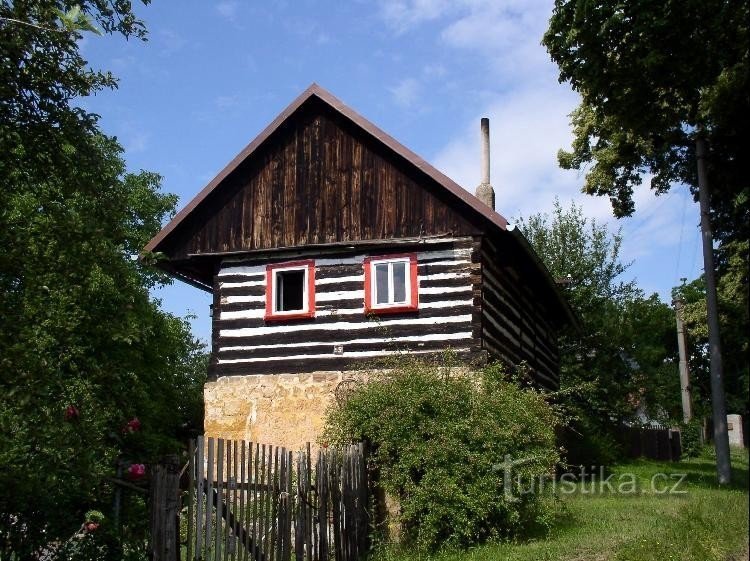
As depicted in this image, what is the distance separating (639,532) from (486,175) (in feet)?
37.3

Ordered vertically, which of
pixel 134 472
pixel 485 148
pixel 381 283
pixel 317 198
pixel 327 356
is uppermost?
pixel 485 148

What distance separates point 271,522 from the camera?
10305 mm

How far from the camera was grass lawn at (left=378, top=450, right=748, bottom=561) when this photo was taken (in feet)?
30.2

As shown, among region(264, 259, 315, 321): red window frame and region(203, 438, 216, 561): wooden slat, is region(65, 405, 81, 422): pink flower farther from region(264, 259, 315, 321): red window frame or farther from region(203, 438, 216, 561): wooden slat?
region(264, 259, 315, 321): red window frame

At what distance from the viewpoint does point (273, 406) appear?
680 inches

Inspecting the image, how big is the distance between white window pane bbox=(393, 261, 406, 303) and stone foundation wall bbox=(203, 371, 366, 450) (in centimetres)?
175

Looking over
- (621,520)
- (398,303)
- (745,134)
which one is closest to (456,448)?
(621,520)

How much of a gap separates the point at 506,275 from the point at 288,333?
16.9 ft

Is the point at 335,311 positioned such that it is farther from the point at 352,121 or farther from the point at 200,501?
the point at 200,501

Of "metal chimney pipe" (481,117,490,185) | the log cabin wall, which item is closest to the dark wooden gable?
the log cabin wall

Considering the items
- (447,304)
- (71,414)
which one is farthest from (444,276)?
(71,414)

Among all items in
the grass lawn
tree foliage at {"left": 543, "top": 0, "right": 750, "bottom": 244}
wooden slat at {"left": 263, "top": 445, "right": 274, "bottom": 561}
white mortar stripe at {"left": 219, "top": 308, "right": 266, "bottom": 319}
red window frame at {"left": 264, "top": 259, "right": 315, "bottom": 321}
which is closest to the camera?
the grass lawn

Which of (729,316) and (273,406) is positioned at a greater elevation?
(729,316)

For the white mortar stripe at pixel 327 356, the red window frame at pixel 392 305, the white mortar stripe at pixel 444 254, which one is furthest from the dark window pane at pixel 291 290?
the white mortar stripe at pixel 444 254
